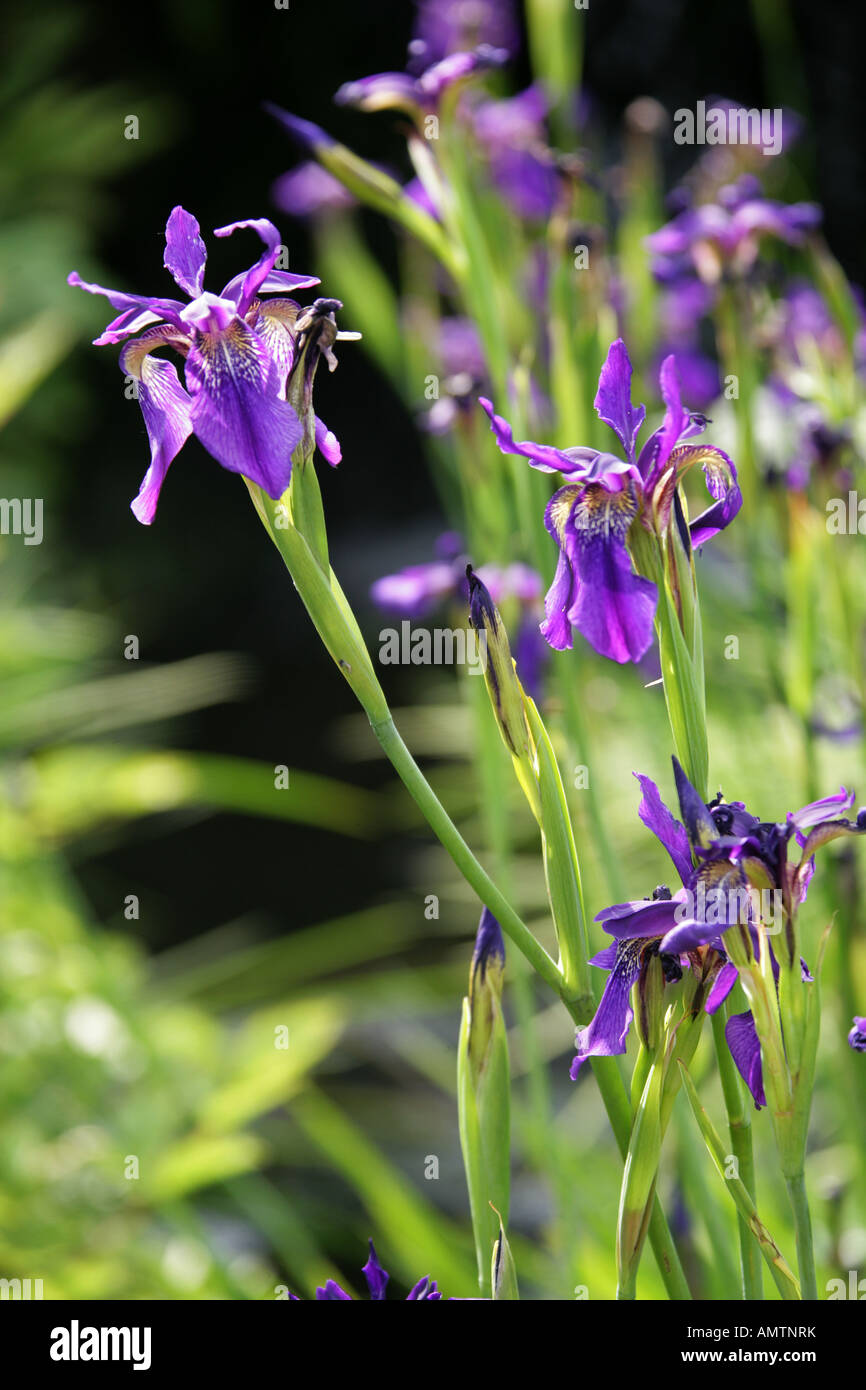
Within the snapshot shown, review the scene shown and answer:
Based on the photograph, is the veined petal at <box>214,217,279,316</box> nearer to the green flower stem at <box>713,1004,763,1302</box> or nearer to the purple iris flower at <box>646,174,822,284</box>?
the green flower stem at <box>713,1004,763,1302</box>

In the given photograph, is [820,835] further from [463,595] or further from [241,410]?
[463,595]

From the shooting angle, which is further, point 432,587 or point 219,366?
point 432,587

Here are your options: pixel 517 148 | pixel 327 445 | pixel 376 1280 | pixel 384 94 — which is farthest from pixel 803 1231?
pixel 517 148

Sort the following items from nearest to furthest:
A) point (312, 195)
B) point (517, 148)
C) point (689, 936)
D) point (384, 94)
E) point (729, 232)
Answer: point (689, 936)
point (384, 94)
point (729, 232)
point (517, 148)
point (312, 195)

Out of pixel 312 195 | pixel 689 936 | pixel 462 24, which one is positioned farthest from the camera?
pixel 312 195

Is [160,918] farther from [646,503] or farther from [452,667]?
[646,503]

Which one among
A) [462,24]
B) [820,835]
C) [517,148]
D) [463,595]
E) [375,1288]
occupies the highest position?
[462,24]

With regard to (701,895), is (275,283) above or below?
above

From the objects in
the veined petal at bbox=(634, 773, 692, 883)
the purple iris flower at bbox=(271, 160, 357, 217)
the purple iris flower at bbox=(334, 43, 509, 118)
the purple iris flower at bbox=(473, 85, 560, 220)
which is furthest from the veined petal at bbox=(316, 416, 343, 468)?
the purple iris flower at bbox=(271, 160, 357, 217)
